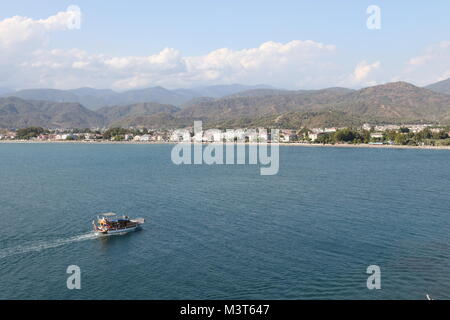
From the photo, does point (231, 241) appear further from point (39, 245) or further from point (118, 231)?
point (39, 245)

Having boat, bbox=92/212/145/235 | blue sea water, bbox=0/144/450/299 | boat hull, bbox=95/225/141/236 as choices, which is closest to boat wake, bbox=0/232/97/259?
blue sea water, bbox=0/144/450/299

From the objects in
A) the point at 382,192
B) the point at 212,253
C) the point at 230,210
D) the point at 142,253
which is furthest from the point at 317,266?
the point at 382,192

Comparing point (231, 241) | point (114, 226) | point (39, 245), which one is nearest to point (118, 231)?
point (114, 226)

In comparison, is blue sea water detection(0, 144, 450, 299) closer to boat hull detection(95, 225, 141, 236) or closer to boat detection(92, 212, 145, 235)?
boat hull detection(95, 225, 141, 236)

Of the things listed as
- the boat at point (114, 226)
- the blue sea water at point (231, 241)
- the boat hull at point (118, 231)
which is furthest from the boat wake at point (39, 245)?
the boat at point (114, 226)
